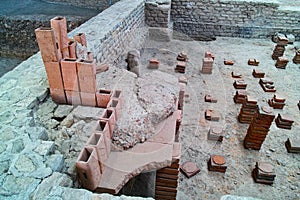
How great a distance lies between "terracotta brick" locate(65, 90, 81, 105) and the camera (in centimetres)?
234

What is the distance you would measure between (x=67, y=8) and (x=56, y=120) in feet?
30.4

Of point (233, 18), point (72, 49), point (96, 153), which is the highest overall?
point (72, 49)

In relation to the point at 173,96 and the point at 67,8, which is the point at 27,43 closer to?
the point at 67,8

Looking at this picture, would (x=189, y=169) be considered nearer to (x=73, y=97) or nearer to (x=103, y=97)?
(x=103, y=97)

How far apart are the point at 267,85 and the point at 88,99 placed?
437 cm

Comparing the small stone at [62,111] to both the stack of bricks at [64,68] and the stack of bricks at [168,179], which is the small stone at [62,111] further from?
the stack of bricks at [168,179]

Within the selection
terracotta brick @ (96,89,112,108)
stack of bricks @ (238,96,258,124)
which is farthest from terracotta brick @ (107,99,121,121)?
stack of bricks @ (238,96,258,124)

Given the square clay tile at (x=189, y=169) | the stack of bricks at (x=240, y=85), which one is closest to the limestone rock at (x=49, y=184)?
the square clay tile at (x=189, y=169)

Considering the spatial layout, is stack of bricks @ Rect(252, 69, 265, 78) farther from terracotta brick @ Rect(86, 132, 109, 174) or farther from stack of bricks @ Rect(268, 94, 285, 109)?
terracotta brick @ Rect(86, 132, 109, 174)

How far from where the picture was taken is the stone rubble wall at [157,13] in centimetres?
682

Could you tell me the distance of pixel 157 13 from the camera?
693 cm

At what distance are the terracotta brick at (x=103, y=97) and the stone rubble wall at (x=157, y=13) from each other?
209 inches

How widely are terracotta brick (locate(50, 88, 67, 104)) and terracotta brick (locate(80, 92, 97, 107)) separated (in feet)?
0.71

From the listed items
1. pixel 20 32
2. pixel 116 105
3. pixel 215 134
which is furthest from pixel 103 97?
pixel 20 32
